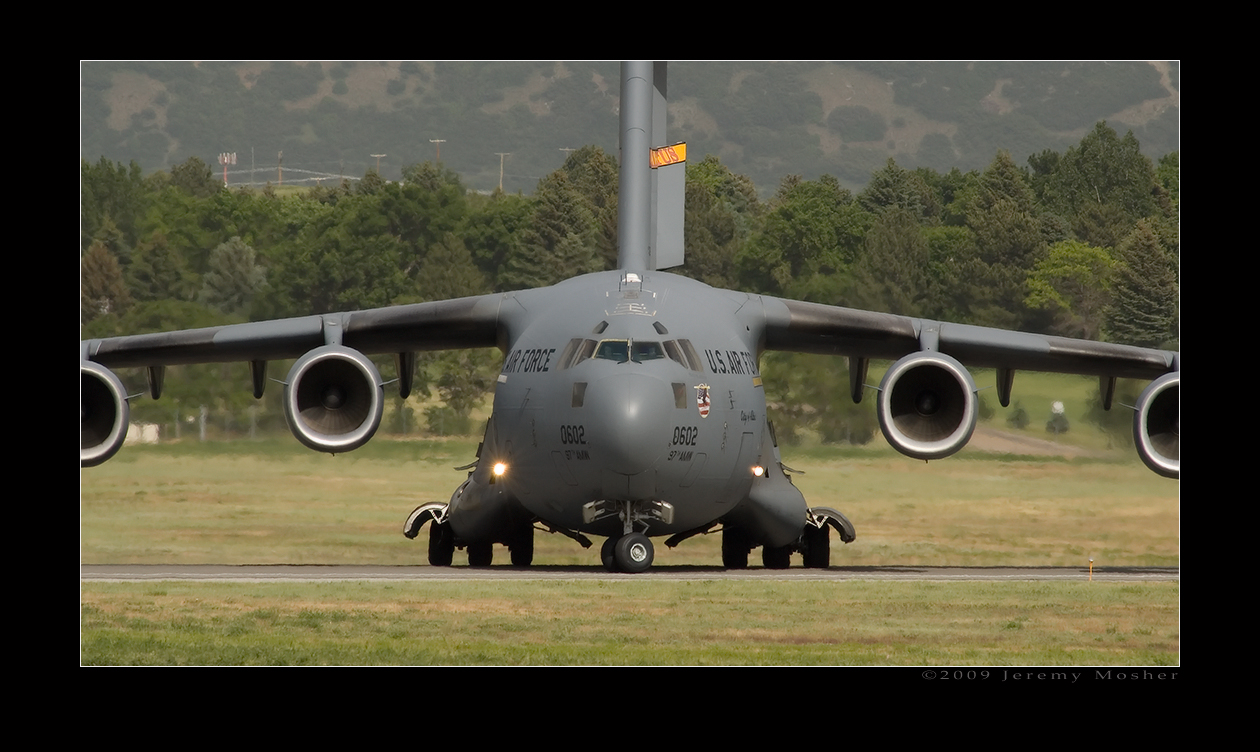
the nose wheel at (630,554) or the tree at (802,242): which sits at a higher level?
the tree at (802,242)

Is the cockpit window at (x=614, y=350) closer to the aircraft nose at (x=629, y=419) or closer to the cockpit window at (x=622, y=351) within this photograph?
the cockpit window at (x=622, y=351)

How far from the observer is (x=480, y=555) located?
60.2 feet

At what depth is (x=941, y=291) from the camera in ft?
117

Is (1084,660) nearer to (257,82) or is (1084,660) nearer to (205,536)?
(205,536)

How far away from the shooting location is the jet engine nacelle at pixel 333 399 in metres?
17.0

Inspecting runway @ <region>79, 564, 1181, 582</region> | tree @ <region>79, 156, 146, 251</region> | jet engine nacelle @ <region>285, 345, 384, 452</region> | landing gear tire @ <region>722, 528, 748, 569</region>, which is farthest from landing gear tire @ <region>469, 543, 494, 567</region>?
tree @ <region>79, 156, 146, 251</region>

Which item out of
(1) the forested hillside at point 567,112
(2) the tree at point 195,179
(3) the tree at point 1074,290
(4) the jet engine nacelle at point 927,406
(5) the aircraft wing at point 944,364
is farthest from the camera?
(1) the forested hillside at point 567,112

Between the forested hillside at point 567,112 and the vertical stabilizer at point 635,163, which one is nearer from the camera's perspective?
the vertical stabilizer at point 635,163

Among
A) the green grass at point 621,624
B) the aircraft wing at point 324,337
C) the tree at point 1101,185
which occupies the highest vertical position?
the tree at point 1101,185

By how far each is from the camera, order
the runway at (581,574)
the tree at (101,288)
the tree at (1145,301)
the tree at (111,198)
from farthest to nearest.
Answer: the tree at (111,198) < the tree at (101,288) < the tree at (1145,301) < the runway at (581,574)

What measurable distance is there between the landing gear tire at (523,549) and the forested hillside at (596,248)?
6353 millimetres

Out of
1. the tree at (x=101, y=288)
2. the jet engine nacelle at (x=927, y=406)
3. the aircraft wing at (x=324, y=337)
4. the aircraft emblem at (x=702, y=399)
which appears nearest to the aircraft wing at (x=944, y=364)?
the jet engine nacelle at (x=927, y=406)

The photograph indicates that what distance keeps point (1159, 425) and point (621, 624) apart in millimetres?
7210
